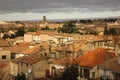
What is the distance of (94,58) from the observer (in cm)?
2542

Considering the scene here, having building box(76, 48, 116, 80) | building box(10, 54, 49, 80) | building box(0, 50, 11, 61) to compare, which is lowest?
building box(0, 50, 11, 61)

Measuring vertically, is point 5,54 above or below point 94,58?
below

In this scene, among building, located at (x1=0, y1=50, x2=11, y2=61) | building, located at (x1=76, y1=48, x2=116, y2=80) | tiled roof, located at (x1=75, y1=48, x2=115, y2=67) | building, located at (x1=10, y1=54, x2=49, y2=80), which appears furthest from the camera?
building, located at (x1=0, y1=50, x2=11, y2=61)

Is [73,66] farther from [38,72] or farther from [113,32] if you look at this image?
[113,32]

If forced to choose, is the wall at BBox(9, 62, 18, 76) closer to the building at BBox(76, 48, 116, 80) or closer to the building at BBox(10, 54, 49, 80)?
the building at BBox(10, 54, 49, 80)

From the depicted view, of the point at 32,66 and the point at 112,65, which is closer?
the point at 112,65

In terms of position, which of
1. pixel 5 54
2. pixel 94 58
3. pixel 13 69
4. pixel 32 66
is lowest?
pixel 5 54

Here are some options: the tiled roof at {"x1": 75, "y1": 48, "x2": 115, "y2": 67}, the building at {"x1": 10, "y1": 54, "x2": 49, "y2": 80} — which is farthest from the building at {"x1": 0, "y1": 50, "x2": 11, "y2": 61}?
the tiled roof at {"x1": 75, "y1": 48, "x2": 115, "y2": 67}

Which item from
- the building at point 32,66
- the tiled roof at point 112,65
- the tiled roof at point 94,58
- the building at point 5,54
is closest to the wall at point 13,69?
the building at point 32,66

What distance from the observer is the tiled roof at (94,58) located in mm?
24519

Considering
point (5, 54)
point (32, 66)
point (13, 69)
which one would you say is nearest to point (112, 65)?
point (32, 66)

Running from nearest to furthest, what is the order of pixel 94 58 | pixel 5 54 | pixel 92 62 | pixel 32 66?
pixel 92 62, pixel 94 58, pixel 32 66, pixel 5 54

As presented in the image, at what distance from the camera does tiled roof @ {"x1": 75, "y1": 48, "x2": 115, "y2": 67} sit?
24.5 meters

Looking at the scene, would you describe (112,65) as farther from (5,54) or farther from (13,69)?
(5,54)
